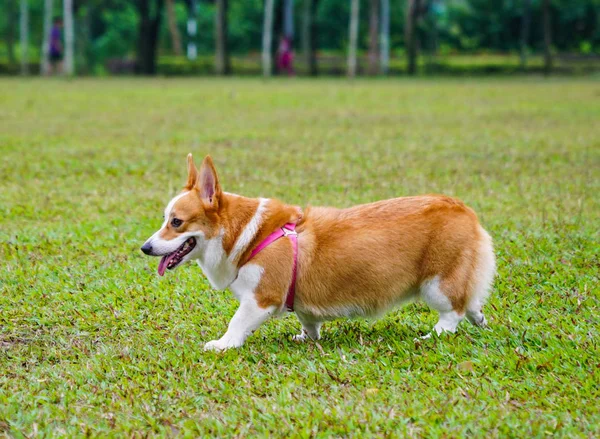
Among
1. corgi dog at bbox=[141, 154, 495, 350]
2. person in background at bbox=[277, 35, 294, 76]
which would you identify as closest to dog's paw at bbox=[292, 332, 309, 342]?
corgi dog at bbox=[141, 154, 495, 350]

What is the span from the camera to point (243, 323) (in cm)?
424

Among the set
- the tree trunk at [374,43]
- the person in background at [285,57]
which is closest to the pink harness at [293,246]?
the tree trunk at [374,43]

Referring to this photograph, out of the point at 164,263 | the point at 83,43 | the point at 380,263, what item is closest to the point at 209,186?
the point at 164,263

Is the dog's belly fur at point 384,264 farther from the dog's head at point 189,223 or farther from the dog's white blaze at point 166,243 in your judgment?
the dog's white blaze at point 166,243

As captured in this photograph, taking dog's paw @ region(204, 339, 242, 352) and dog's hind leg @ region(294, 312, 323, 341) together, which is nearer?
dog's paw @ region(204, 339, 242, 352)

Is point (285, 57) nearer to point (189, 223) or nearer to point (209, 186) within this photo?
point (209, 186)

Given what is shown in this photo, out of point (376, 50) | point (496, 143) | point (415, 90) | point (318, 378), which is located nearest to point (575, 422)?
point (318, 378)

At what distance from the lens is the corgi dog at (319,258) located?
4223 mm

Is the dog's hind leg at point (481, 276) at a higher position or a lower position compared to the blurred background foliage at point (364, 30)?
lower

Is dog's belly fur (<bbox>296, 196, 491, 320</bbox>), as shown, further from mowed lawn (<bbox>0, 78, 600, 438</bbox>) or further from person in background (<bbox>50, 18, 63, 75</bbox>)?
person in background (<bbox>50, 18, 63, 75</bbox>)

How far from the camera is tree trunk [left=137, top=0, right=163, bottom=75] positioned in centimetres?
3882

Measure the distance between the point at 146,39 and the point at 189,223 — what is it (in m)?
36.4

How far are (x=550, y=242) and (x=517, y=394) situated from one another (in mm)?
2795

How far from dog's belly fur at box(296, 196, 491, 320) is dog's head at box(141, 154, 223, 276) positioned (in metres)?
0.48
